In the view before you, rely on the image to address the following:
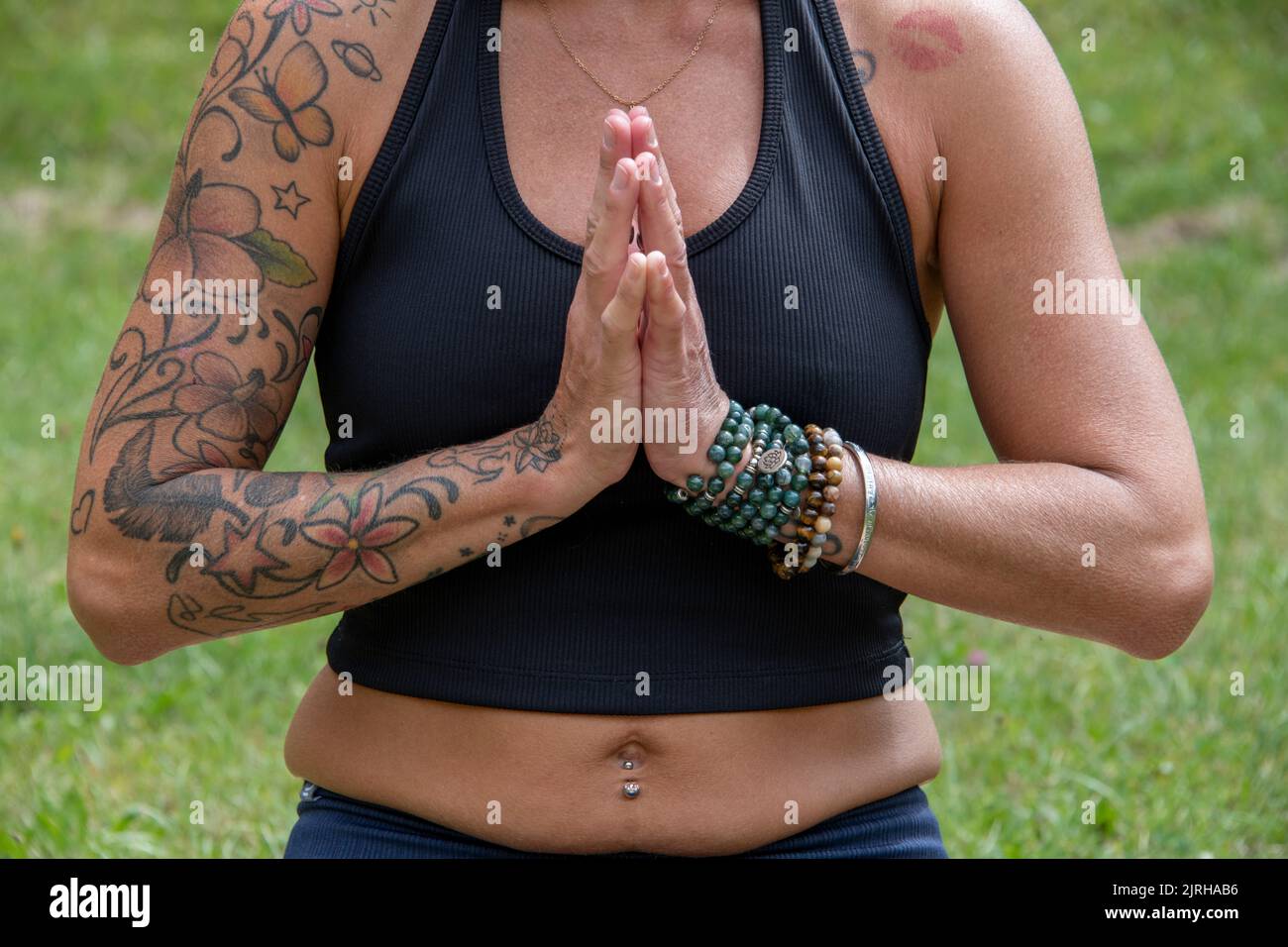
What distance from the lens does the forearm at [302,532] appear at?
80.1 inches

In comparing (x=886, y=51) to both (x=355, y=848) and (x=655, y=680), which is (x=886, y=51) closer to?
(x=655, y=680)

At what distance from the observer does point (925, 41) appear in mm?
2193

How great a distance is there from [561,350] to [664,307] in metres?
0.26

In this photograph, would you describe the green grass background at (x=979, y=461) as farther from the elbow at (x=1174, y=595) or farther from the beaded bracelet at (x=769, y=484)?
the beaded bracelet at (x=769, y=484)

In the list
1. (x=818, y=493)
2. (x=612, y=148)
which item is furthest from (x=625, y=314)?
(x=818, y=493)

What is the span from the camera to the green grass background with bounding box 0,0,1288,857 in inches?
146

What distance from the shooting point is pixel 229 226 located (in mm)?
2127

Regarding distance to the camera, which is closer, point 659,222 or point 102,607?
point 659,222

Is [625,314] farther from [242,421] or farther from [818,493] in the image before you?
[242,421]

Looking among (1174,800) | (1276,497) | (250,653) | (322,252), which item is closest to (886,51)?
(322,252)

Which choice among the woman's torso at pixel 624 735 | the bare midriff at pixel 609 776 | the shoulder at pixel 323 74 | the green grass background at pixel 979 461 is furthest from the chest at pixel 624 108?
the green grass background at pixel 979 461

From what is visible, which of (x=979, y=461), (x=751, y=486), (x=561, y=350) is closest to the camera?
(x=751, y=486)

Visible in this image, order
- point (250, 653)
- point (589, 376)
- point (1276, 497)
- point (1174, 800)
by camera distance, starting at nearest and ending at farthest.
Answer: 1. point (589, 376)
2. point (1174, 800)
3. point (250, 653)
4. point (1276, 497)
